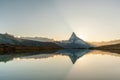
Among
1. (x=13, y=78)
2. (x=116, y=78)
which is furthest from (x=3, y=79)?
(x=116, y=78)

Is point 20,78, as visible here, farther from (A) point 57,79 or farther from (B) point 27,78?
(A) point 57,79

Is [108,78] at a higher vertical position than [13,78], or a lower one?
lower

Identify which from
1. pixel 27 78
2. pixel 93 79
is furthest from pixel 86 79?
pixel 27 78

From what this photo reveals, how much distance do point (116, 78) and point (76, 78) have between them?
111 inches

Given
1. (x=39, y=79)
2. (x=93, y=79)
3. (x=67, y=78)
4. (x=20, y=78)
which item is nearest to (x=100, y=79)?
(x=93, y=79)

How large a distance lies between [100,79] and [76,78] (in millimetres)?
1774

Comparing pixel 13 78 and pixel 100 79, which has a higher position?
pixel 13 78

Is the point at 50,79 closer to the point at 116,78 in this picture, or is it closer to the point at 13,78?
the point at 13,78

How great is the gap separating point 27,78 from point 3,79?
170 cm

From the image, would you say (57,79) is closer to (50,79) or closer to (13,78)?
(50,79)

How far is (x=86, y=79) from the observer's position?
73.4 feet

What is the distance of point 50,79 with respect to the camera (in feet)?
73.3

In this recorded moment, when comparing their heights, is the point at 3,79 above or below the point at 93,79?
above

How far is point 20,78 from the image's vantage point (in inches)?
908
